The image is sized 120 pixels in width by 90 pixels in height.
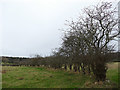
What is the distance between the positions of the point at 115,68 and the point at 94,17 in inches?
205

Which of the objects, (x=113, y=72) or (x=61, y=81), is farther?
(x=61, y=81)

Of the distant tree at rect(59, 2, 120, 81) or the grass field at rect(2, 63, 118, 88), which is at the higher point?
the distant tree at rect(59, 2, 120, 81)

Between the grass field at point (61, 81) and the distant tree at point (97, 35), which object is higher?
the distant tree at point (97, 35)

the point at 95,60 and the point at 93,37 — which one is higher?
the point at 93,37

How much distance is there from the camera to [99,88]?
252 inches

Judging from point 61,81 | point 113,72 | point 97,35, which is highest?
point 97,35

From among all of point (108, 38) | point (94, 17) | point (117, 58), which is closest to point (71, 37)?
point (94, 17)

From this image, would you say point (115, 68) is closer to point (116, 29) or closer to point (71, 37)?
point (116, 29)

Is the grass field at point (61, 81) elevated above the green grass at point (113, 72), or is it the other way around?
the green grass at point (113, 72)

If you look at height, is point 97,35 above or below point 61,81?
above

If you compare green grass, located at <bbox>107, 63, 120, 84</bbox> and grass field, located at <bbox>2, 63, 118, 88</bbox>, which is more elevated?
green grass, located at <bbox>107, 63, 120, 84</bbox>

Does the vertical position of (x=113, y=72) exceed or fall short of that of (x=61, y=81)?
it exceeds it

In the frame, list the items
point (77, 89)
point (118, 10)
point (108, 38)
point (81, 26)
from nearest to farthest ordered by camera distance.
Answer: point (77, 89)
point (108, 38)
point (118, 10)
point (81, 26)

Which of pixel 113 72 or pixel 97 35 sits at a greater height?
pixel 97 35
